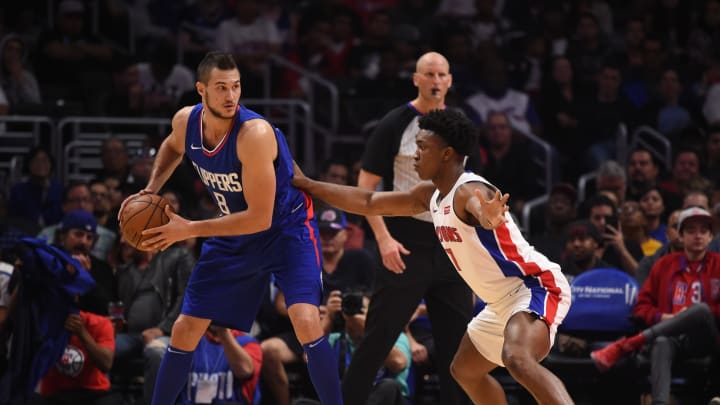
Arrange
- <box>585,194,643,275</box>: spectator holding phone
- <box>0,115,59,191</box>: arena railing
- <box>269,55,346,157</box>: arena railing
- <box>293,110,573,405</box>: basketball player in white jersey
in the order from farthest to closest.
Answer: <box>269,55,346,157</box>: arena railing < <box>0,115,59,191</box>: arena railing < <box>585,194,643,275</box>: spectator holding phone < <box>293,110,573,405</box>: basketball player in white jersey

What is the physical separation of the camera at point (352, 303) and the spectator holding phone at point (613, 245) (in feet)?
7.61

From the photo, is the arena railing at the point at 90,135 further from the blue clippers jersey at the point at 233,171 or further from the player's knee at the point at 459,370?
the player's knee at the point at 459,370

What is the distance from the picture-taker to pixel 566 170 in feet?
39.7

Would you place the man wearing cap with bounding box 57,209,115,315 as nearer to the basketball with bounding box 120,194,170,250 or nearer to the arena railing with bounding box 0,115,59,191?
the arena railing with bounding box 0,115,59,191

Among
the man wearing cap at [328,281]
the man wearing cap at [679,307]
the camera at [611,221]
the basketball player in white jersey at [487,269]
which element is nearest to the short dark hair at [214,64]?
the basketball player in white jersey at [487,269]

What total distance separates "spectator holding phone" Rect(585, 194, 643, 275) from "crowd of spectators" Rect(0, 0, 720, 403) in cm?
2

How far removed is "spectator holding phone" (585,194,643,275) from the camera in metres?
9.31

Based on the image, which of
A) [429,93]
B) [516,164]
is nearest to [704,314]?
[429,93]

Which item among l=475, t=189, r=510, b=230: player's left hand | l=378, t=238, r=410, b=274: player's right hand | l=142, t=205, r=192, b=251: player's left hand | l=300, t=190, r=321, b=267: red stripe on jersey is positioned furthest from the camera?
l=378, t=238, r=410, b=274: player's right hand

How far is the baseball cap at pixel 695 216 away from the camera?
824 centimetres

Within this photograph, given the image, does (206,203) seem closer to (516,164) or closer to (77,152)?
(77,152)

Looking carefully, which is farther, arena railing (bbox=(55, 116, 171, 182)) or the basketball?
arena railing (bbox=(55, 116, 171, 182))

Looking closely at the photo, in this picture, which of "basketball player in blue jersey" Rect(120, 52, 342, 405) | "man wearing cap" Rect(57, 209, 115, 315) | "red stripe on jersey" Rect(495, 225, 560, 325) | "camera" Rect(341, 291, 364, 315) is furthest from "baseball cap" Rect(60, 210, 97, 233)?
"red stripe on jersey" Rect(495, 225, 560, 325)

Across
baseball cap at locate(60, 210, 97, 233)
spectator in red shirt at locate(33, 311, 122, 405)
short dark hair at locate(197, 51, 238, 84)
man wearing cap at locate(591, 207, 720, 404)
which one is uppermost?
short dark hair at locate(197, 51, 238, 84)
